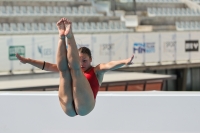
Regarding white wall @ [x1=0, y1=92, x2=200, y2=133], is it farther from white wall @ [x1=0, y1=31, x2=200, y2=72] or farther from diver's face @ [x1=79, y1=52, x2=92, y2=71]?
white wall @ [x1=0, y1=31, x2=200, y2=72]

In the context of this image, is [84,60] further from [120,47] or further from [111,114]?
[120,47]

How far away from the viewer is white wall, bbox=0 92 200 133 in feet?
13.3

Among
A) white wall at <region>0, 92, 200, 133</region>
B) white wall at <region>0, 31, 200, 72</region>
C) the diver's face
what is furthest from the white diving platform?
the diver's face

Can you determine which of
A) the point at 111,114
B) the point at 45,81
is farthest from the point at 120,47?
the point at 111,114

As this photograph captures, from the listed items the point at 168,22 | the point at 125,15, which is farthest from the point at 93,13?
the point at 168,22

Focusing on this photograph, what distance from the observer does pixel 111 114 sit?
417 cm

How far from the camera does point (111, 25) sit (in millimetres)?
15008

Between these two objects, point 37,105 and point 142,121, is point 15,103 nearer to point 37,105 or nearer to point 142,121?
point 37,105

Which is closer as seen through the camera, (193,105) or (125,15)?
(193,105)

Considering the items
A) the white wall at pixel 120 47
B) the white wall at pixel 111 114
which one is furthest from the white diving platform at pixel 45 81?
the white wall at pixel 111 114

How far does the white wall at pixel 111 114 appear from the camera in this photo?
405 cm

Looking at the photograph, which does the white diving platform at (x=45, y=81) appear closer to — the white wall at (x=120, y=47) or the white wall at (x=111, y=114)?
the white wall at (x=120, y=47)

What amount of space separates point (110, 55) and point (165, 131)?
910cm

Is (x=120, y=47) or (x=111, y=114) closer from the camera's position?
(x=111, y=114)
